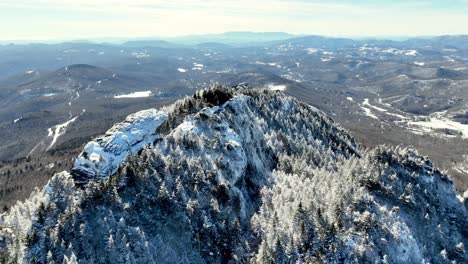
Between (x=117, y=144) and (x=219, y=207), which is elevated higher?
(x=117, y=144)

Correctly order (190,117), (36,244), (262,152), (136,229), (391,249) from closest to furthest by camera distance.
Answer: (36,244) → (136,229) → (391,249) → (190,117) → (262,152)

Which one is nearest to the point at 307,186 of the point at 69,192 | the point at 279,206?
the point at 279,206

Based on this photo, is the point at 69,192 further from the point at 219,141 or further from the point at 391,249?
the point at 391,249

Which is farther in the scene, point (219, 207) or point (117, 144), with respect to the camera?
point (117, 144)

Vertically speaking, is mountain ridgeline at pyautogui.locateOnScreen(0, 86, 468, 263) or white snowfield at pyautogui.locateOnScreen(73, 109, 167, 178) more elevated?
white snowfield at pyautogui.locateOnScreen(73, 109, 167, 178)
